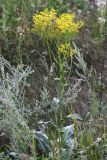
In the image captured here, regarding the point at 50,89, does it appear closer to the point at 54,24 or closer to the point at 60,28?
the point at 54,24

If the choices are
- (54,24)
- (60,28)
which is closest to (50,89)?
(54,24)

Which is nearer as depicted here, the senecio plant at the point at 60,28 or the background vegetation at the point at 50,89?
the senecio plant at the point at 60,28

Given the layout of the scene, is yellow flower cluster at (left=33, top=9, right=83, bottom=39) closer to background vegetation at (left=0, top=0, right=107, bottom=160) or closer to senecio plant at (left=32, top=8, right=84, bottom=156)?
senecio plant at (left=32, top=8, right=84, bottom=156)

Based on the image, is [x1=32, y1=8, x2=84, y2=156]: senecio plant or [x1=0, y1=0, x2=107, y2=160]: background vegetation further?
[x1=0, y1=0, x2=107, y2=160]: background vegetation

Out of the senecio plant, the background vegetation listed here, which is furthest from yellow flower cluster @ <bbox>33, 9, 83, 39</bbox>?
the background vegetation

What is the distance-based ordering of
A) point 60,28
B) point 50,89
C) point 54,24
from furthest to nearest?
1. point 50,89
2. point 54,24
3. point 60,28

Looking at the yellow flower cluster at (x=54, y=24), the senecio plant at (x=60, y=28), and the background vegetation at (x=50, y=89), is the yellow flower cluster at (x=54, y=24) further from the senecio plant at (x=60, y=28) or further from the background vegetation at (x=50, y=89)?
the background vegetation at (x=50, y=89)

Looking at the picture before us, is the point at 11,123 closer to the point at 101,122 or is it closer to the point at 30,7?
the point at 101,122

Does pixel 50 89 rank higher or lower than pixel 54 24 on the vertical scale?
lower

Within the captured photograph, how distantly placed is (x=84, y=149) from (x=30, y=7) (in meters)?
2.06

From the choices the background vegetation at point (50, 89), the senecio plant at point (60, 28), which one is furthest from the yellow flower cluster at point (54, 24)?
the background vegetation at point (50, 89)

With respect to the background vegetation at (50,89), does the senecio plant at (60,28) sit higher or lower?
higher

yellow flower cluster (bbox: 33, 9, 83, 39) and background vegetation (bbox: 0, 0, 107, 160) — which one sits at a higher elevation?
yellow flower cluster (bbox: 33, 9, 83, 39)

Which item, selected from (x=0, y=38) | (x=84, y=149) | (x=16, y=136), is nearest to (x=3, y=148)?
(x=16, y=136)
